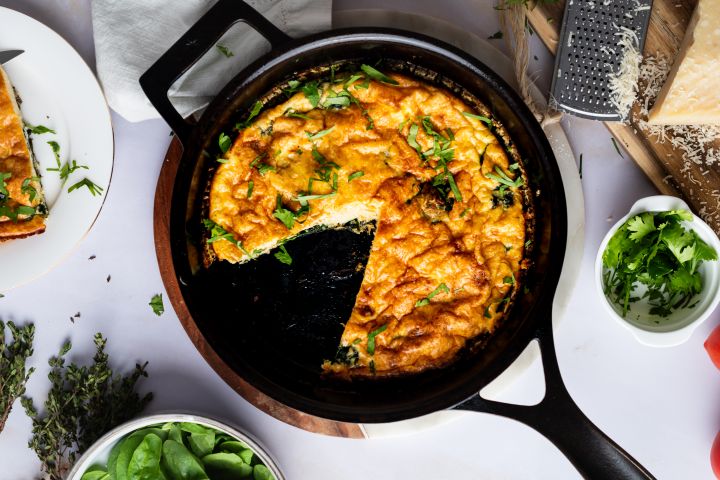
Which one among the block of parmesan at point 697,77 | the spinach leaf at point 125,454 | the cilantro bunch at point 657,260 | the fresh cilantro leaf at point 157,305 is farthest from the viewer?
the fresh cilantro leaf at point 157,305

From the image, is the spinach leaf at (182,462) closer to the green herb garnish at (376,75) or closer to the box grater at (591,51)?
the green herb garnish at (376,75)

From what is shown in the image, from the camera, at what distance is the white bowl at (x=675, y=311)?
11.6ft

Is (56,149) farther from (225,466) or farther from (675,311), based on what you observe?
(675,311)

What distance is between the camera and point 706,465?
3.98m

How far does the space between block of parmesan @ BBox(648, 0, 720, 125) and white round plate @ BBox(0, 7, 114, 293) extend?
3224 millimetres

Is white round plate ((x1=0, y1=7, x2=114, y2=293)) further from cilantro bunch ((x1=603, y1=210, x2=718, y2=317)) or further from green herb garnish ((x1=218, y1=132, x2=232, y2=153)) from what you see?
cilantro bunch ((x1=603, y1=210, x2=718, y2=317))

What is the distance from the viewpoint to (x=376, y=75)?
143 inches

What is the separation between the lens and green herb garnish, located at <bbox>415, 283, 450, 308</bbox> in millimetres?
3660

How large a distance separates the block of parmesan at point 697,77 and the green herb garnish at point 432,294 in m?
1.54

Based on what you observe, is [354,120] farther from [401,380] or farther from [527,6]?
[401,380]

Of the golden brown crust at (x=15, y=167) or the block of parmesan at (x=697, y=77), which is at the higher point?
the block of parmesan at (x=697, y=77)

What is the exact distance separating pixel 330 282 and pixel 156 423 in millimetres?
1289

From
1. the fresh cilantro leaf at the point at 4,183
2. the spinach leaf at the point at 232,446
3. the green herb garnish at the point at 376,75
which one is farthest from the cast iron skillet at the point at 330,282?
the fresh cilantro leaf at the point at 4,183

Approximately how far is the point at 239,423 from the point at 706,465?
9.45 ft
